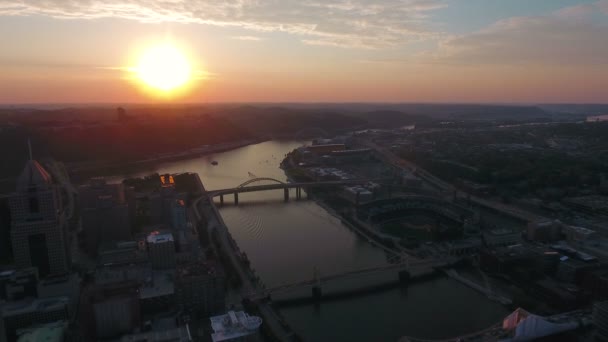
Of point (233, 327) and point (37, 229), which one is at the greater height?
point (37, 229)

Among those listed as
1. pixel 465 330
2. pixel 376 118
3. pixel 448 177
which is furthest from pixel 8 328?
pixel 376 118

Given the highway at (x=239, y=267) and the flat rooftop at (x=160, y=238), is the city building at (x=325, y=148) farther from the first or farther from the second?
the flat rooftop at (x=160, y=238)

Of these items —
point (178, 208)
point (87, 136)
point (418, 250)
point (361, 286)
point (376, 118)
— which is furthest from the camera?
point (376, 118)

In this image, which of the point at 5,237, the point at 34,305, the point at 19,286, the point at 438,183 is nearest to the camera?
the point at 34,305

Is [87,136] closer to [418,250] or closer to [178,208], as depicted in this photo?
[178,208]

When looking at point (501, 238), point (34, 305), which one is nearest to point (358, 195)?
point (501, 238)

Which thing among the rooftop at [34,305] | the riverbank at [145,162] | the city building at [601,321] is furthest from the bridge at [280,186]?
the city building at [601,321]

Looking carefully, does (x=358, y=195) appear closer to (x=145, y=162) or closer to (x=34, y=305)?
(x=34, y=305)
